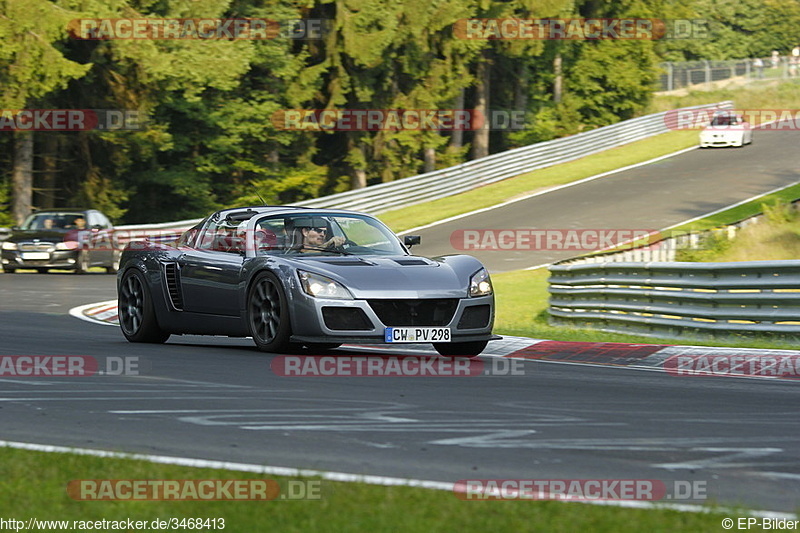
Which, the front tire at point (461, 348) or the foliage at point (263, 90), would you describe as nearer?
the front tire at point (461, 348)

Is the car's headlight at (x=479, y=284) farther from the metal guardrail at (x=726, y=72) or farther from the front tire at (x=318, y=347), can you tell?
the metal guardrail at (x=726, y=72)

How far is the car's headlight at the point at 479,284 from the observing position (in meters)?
11.7

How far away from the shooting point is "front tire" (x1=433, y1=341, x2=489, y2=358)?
1209 cm

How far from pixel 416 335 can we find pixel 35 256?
66.9 ft

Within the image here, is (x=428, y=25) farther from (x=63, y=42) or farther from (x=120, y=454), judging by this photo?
(x=120, y=454)

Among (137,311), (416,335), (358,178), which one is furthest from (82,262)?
(358,178)

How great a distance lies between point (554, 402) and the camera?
28.9 feet

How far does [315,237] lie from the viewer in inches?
491

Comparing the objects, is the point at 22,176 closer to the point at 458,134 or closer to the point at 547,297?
the point at 547,297

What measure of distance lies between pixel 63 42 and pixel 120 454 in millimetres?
36252

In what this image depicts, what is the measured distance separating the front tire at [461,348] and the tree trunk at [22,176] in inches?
1169

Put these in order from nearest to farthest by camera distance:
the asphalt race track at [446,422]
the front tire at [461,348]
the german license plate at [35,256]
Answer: the asphalt race track at [446,422]
the front tire at [461,348]
the german license plate at [35,256]

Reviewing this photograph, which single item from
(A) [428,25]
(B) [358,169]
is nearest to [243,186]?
(B) [358,169]

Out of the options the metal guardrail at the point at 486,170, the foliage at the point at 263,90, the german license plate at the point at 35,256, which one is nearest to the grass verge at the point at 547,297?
the german license plate at the point at 35,256
